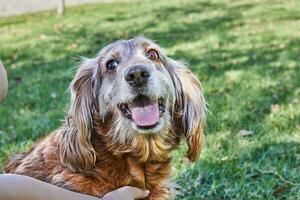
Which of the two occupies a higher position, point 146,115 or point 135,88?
point 135,88

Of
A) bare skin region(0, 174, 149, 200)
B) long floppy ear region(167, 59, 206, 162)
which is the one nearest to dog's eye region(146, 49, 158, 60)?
long floppy ear region(167, 59, 206, 162)

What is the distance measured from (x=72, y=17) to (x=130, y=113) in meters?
12.7

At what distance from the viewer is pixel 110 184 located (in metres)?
3.43

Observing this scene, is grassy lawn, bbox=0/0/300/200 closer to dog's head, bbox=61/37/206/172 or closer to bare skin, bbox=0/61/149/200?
dog's head, bbox=61/37/206/172

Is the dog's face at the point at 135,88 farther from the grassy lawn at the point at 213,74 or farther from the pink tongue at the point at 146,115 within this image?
the grassy lawn at the point at 213,74

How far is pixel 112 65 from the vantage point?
3.65 meters

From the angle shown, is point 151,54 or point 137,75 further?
point 151,54

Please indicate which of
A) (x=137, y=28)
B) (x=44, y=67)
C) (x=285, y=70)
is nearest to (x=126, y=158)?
(x=285, y=70)

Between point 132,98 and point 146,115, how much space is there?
0.13m

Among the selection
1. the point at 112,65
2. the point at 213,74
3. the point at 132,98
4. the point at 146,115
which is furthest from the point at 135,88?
the point at 213,74

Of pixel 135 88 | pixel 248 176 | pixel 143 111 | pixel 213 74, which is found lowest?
pixel 213 74

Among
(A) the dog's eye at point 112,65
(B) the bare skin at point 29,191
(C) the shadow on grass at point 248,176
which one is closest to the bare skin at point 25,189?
(B) the bare skin at point 29,191

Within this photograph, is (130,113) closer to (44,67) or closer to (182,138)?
(182,138)

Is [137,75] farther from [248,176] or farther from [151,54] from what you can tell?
[248,176]
